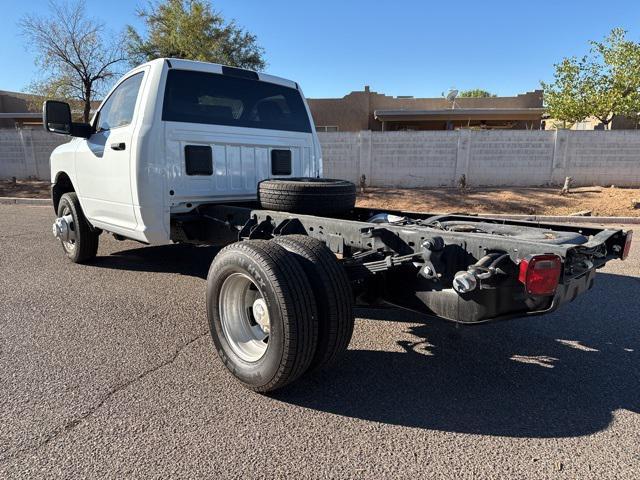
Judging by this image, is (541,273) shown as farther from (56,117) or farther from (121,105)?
(56,117)

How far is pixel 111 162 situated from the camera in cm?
462

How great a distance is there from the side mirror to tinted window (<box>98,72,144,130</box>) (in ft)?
1.13

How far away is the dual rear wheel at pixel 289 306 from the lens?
104 inches

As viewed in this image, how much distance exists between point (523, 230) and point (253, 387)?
2143 millimetres

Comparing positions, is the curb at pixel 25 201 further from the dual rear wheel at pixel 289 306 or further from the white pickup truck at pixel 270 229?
the dual rear wheel at pixel 289 306

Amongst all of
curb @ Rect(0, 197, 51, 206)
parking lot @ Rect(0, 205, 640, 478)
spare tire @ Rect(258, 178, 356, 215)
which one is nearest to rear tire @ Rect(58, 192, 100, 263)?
parking lot @ Rect(0, 205, 640, 478)

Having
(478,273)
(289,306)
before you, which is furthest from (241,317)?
(478,273)

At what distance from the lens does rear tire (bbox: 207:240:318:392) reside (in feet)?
8.67

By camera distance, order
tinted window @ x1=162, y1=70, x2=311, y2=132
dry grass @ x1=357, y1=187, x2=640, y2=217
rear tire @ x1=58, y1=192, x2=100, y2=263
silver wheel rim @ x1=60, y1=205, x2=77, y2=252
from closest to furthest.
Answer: tinted window @ x1=162, y1=70, x2=311, y2=132 → rear tire @ x1=58, y1=192, x2=100, y2=263 → silver wheel rim @ x1=60, y1=205, x2=77, y2=252 → dry grass @ x1=357, y1=187, x2=640, y2=217

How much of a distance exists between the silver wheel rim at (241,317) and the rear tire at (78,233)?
11.5 ft

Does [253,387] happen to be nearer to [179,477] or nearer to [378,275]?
[179,477]

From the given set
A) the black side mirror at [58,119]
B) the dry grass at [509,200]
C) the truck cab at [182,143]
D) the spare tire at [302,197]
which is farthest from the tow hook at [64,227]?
the dry grass at [509,200]

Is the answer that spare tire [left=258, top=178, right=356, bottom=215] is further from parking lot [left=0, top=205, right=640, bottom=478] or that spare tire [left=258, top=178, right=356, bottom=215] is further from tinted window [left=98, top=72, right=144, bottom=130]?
tinted window [left=98, top=72, right=144, bottom=130]

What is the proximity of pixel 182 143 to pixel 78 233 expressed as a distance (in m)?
2.50
